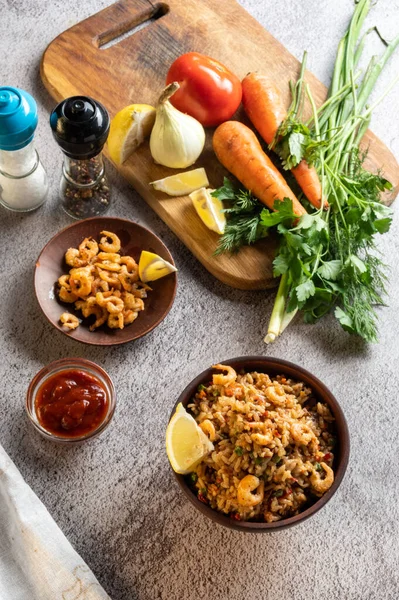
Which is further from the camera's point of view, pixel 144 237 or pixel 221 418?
pixel 144 237

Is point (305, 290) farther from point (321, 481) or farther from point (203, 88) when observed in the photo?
point (203, 88)

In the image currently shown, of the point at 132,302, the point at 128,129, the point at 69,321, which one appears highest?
the point at 128,129

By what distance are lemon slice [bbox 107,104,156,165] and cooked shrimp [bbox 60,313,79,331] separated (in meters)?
0.61

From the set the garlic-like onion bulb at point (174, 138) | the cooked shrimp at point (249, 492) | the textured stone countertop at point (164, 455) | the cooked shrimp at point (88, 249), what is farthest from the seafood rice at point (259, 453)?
the garlic-like onion bulb at point (174, 138)

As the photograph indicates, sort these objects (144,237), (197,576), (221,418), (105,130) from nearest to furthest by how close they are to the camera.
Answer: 1. (221,418)
2. (197,576)
3. (105,130)
4. (144,237)

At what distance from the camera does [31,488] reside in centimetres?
217

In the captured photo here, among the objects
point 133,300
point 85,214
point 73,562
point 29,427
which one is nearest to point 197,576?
point 73,562

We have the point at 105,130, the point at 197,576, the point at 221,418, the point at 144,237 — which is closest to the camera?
the point at 221,418

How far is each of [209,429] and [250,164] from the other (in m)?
0.98

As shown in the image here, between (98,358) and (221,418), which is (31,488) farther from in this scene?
(221,418)

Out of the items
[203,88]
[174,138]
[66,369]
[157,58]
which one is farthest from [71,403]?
[157,58]

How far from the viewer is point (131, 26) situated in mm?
2898

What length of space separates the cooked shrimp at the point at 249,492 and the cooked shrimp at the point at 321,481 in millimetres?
140

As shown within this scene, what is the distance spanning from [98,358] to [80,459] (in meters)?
0.32
